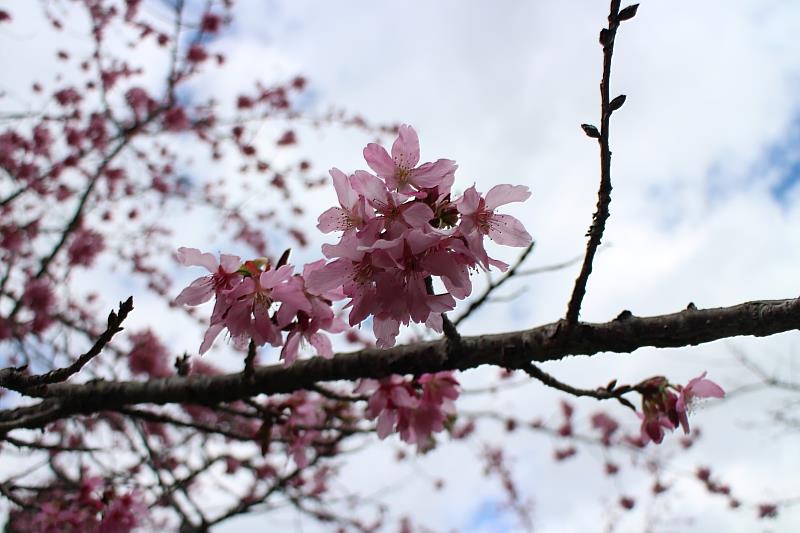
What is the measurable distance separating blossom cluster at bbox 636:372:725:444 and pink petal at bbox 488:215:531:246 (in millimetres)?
881

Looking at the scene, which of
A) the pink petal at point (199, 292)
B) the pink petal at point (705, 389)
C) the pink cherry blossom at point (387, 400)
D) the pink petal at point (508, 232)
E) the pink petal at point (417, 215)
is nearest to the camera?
the pink petal at point (417, 215)

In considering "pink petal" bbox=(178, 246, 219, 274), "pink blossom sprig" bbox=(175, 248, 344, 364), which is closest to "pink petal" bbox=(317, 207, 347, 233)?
"pink blossom sprig" bbox=(175, 248, 344, 364)

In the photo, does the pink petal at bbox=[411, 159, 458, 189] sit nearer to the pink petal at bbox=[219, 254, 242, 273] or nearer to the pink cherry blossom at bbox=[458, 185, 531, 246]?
the pink cherry blossom at bbox=[458, 185, 531, 246]

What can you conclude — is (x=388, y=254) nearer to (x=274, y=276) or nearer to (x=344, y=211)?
(x=344, y=211)

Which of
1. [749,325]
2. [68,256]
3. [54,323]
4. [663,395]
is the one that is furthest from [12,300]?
[749,325]

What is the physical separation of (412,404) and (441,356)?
55cm

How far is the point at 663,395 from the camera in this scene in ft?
6.60

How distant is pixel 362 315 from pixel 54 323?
5774mm

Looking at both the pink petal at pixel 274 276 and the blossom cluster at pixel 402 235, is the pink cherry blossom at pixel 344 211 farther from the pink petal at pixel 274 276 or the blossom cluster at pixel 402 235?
the pink petal at pixel 274 276

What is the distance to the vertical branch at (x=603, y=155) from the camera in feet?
3.78

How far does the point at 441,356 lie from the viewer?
1802 mm

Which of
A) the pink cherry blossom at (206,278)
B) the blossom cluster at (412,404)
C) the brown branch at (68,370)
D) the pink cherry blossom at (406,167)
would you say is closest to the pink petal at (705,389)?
the blossom cluster at (412,404)

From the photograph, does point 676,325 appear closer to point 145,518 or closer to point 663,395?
point 663,395

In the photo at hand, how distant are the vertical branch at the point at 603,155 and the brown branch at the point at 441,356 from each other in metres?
0.13
